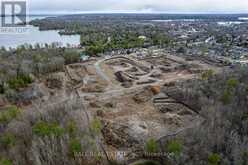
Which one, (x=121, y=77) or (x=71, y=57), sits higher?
(x=71, y=57)

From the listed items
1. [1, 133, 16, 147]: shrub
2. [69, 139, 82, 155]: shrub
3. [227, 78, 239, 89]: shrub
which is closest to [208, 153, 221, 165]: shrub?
[69, 139, 82, 155]: shrub

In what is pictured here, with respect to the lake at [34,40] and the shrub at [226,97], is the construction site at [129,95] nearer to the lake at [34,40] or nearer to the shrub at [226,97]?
the shrub at [226,97]

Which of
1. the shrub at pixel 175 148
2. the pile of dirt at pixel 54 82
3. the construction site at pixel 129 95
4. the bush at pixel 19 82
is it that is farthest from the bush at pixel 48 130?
the bush at pixel 19 82

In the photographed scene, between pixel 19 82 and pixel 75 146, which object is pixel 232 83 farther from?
pixel 19 82

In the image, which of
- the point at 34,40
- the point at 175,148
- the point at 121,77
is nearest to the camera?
the point at 175,148

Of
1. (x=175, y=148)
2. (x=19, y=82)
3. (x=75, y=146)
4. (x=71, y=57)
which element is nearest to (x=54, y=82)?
(x=19, y=82)

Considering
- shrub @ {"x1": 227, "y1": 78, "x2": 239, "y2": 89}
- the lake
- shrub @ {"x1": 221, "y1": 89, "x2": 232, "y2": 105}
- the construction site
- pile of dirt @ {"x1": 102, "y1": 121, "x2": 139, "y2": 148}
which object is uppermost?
the lake

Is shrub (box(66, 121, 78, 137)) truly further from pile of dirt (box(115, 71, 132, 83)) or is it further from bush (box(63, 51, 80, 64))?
bush (box(63, 51, 80, 64))

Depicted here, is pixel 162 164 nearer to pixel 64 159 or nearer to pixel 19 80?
pixel 64 159

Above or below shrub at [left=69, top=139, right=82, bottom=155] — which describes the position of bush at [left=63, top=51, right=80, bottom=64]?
above
